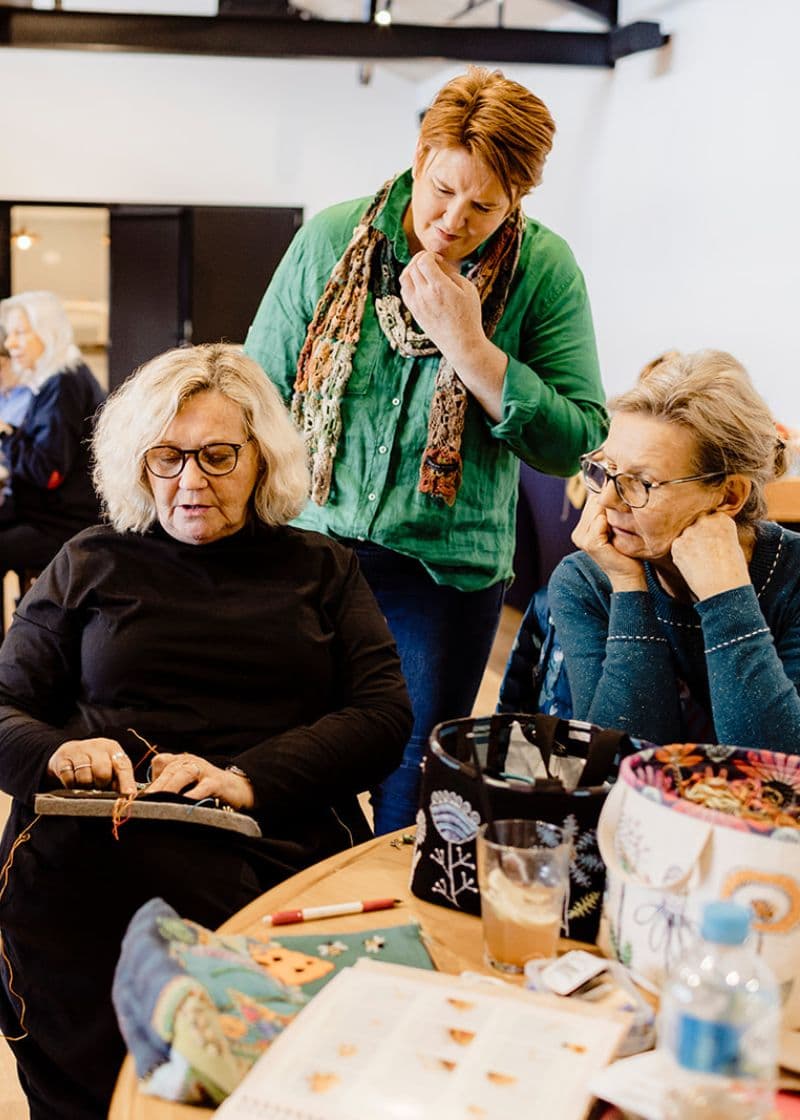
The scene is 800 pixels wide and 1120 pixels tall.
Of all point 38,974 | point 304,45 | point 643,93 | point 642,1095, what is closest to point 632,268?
point 643,93

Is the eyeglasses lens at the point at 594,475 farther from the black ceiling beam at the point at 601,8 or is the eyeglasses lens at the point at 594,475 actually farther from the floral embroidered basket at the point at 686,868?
the black ceiling beam at the point at 601,8

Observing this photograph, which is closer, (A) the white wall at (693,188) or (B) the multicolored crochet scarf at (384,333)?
(B) the multicolored crochet scarf at (384,333)

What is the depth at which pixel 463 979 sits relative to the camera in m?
1.04

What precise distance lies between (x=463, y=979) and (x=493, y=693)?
12.2 ft

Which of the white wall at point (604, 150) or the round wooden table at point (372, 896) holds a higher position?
the white wall at point (604, 150)

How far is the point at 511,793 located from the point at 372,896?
0.22m

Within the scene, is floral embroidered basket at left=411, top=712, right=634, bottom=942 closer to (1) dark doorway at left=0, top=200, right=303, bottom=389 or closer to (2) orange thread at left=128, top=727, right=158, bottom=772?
(2) orange thread at left=128, top=727, right=158, bottom=772

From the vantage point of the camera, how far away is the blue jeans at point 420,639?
211 cm

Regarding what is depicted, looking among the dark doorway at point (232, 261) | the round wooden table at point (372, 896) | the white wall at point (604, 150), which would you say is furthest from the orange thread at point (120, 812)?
the dark doorway at point (232, 261)

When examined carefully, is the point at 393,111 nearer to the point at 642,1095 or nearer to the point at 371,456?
the point at 371,456

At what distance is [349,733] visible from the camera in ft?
5.68

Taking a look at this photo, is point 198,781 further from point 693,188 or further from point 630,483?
point 693,188

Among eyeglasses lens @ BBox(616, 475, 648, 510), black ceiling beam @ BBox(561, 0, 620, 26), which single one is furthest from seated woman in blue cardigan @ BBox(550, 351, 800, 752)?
black ceiling beam @ BBox(561, 0, 620, 26)

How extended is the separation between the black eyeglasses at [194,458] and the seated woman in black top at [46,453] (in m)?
2.74
